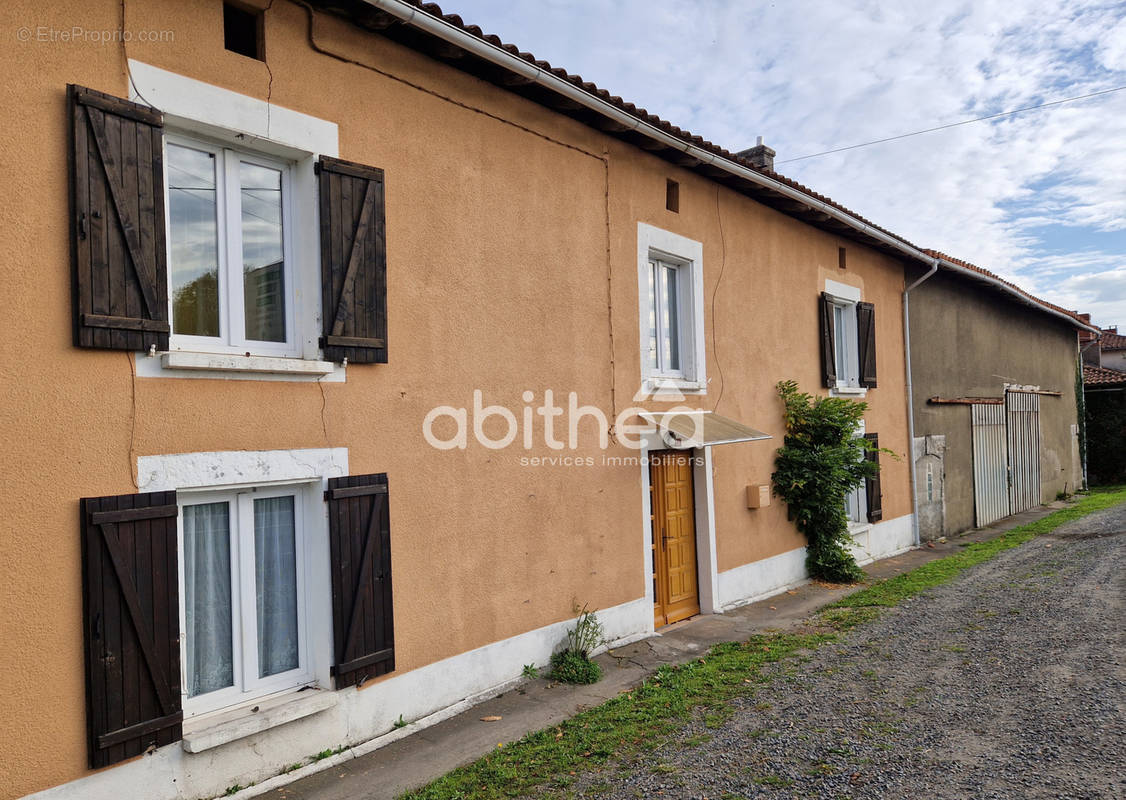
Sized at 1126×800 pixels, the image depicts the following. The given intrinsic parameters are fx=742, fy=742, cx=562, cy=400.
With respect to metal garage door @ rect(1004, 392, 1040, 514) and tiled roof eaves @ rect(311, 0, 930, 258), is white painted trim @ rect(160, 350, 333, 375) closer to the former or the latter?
tiled roof eaves @ rect(311, 0, 930, 258)

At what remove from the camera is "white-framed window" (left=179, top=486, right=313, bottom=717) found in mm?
4734

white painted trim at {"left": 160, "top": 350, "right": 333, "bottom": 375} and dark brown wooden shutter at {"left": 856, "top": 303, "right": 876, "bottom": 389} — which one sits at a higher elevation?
dark brown wooden shutter at {"left": 856, "top": 303, "right": 876, "bottom": 389}

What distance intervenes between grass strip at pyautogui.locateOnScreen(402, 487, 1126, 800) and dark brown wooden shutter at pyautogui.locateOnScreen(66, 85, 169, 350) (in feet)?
11.1

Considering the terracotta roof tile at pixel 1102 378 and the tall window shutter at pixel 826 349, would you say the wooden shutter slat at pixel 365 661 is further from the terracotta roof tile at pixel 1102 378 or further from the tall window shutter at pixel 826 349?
the terracotta roof tile at pixel 1102 378

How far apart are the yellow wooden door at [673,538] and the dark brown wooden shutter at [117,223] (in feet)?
18.7

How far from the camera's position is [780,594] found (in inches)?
409

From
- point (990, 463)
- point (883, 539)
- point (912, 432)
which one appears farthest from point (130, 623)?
point (990, 463)

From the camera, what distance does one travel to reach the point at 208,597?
15.8ft

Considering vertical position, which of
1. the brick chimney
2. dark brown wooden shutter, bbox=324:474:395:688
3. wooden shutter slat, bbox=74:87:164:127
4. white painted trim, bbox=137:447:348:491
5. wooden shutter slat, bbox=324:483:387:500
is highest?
the brick chimney

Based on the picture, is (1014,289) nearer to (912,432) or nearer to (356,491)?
(912,432)

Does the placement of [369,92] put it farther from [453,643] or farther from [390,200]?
[453,643]

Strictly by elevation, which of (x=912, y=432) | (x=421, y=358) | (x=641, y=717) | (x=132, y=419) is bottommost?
(x=641, y=717)

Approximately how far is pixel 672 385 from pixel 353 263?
14.5 ft

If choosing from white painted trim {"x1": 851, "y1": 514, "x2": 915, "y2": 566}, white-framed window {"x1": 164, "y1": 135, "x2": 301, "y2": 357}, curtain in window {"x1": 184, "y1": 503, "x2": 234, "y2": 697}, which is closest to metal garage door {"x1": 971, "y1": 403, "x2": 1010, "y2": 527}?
white painted trim {"x1": 851, "y1": 514, "x2": 915, "y2": 566}
